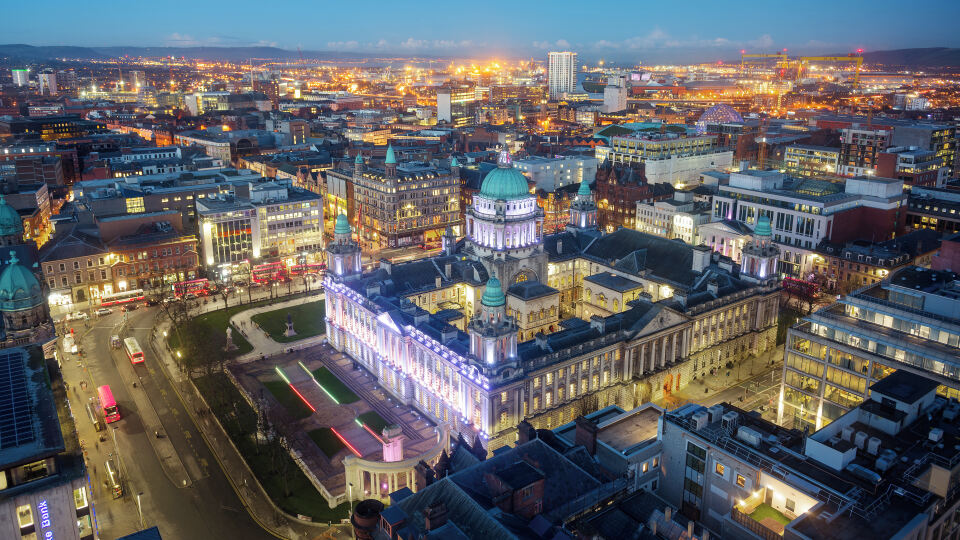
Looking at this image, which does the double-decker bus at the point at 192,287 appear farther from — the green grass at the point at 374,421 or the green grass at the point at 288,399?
the green grass at the point at 374,421

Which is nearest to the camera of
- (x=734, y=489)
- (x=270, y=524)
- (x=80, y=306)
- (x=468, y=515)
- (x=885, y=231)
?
(x=468, y=515)

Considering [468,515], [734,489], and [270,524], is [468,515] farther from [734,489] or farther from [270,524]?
[270,524]

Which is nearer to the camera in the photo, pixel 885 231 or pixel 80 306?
pixel 80 306

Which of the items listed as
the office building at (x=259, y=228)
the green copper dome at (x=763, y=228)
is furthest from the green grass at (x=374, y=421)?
the green copper dome at (x=763, y=228)

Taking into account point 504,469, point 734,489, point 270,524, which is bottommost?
point 270,524

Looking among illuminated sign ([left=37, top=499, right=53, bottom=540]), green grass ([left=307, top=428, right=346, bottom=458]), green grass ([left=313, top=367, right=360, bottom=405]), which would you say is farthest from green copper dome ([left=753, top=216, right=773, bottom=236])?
illuminated sign ([left=37, top=499, right=53, bottom=540])

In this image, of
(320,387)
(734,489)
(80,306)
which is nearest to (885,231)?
(734,489)

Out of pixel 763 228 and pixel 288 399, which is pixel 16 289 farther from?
pixel 763 228

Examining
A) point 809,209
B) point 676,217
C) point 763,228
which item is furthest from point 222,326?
point 809,209
